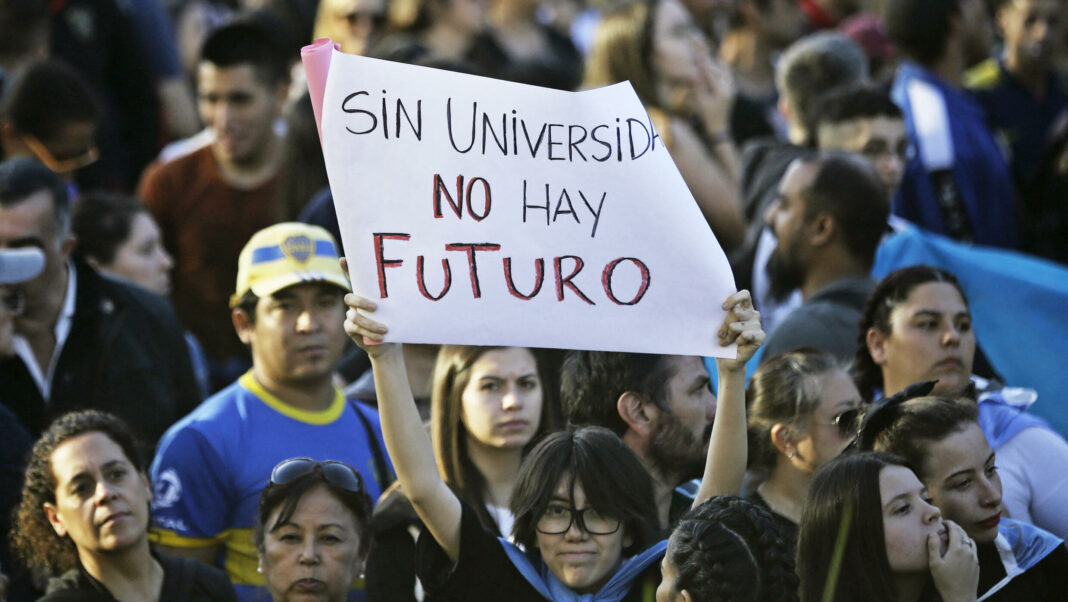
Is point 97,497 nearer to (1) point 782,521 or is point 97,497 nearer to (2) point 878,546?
(1) point 782,521

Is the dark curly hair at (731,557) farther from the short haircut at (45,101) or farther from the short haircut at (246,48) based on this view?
the short haircut at (246,48)

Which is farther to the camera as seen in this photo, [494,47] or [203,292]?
[494,47]

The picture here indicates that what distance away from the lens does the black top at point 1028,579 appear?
148 inches

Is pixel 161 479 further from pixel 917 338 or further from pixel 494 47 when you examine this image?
pixel 494 47

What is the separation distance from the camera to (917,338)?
460 centimetres

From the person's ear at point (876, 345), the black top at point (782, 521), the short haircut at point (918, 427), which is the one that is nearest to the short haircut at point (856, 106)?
the person's ear at point (876, 345)

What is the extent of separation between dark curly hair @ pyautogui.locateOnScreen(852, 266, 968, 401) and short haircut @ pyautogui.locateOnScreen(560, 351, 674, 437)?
2.74 feet

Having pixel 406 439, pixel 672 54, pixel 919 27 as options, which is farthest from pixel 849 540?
pixel 919 27

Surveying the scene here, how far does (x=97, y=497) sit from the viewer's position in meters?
4.09

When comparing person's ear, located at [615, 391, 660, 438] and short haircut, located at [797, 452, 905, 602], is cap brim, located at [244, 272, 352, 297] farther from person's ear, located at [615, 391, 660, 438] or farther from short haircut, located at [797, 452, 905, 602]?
short haircut, located at [797, 452, 905, 602]

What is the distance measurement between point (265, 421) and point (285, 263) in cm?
52

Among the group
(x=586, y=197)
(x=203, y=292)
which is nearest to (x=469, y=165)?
(x=586, y=197)

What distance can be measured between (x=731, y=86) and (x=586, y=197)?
13.3ft

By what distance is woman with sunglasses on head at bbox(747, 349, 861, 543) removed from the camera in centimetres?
427
